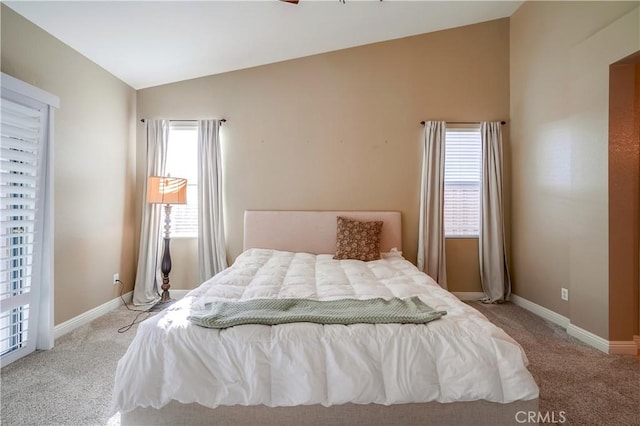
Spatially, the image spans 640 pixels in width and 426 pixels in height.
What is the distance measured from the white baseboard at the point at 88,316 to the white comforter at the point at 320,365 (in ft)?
6.23

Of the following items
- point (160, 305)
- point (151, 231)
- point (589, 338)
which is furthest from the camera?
point (151, 231)

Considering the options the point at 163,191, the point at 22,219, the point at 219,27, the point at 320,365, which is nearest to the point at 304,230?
the point at 163,191

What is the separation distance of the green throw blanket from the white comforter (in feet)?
0.11

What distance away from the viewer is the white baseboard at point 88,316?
8.58 feet

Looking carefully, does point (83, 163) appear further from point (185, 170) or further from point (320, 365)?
point (320, 365)

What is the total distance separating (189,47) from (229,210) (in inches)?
70.5

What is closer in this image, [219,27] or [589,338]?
[589,338]

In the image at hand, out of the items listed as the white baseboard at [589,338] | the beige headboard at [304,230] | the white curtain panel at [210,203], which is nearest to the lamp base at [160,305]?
the white curtain panel at [210,203]

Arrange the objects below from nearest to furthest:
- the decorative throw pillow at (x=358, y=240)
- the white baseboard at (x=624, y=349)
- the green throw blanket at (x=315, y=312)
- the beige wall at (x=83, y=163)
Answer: the green throw blanket at (x=315, y=312), the white baseboard at (x=624, y=349), the beige wall at (x=83, y=163), the decorative throw pillow at (x=358, y=240)

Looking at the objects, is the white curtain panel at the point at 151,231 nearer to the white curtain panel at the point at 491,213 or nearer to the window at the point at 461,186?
the window at the point at 461,186

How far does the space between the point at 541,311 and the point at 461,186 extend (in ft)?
5.18

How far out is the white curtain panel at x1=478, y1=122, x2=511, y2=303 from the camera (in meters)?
3.55

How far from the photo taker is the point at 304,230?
A: 3.59 m

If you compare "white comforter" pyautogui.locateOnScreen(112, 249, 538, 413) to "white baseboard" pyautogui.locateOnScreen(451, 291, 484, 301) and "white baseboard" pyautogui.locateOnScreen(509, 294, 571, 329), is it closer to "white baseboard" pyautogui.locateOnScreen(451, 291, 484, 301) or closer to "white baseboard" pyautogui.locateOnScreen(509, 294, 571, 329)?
"white baseboard" pyautogui.locateOnScreen(509, 294, 571, 329)
